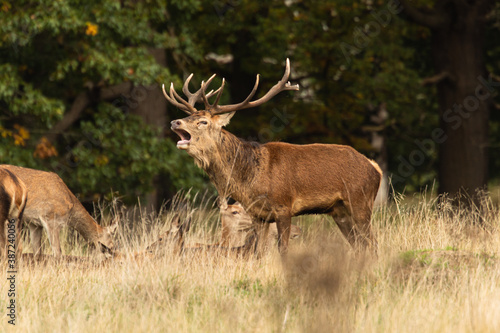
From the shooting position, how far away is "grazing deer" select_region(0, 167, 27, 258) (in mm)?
7594

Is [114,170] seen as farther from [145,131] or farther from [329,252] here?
[329,252]

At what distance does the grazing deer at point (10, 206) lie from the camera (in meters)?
7.59

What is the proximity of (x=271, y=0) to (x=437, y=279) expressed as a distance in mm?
11516

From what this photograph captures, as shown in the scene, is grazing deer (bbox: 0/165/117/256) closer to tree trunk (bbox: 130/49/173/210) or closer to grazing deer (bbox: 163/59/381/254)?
grazing deer (bbox: 163/59/381/254)

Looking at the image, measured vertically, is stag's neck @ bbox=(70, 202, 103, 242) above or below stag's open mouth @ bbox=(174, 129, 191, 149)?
below

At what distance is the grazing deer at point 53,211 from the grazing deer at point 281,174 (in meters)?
2.66

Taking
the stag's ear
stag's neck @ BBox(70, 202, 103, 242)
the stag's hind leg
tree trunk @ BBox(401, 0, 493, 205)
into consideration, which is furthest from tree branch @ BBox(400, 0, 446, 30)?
the stag's ear

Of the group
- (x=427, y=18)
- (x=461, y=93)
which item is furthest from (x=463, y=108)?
(x=427, y=18)

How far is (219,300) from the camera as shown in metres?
5.66

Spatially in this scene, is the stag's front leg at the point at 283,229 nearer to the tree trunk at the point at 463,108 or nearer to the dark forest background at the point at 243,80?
the dark forest background at the point at 243,80

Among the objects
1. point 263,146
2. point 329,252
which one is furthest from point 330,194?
point 329,252

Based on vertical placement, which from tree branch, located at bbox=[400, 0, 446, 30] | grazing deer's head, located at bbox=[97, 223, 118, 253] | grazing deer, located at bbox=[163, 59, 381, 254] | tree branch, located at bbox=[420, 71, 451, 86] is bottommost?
grazing deer's head, located at bbox=[97, 223, 118, 253]

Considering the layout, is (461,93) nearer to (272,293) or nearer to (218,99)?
(218,99)

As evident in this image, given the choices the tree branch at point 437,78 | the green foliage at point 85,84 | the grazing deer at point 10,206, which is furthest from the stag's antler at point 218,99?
the tree branch at point 437,78
